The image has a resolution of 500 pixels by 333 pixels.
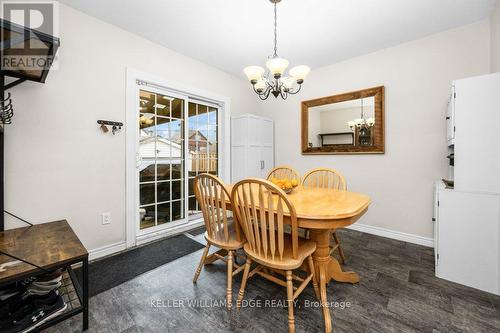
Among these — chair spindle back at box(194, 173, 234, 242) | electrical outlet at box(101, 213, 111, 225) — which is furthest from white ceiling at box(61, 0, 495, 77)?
electrical outlet at box(101, 213, 111, 225)

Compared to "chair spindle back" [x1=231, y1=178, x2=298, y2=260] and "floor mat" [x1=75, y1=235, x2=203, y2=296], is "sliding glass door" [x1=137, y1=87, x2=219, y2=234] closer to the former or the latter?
"floor mat" [x1=75, y1=235, x2=203, y2=296]

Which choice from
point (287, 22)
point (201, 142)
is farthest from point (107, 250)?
point (287, 22)

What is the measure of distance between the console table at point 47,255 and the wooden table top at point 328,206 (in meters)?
1.44

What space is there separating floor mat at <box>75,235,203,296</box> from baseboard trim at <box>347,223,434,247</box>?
230 centimetres

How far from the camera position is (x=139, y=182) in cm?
269

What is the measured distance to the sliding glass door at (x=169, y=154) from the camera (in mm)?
2777

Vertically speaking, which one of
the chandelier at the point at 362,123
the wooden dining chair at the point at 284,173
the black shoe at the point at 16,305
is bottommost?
the black shoe at the point at 16,305

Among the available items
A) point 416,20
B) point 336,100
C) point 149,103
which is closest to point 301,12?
point 416,20

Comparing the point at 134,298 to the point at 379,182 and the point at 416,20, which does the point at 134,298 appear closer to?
the point at 379,182

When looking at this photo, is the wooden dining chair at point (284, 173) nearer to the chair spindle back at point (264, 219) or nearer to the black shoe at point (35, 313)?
the chair spindle back at point (264, 219)

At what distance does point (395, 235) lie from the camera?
9.35 feet

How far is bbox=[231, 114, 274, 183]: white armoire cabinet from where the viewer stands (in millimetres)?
3619

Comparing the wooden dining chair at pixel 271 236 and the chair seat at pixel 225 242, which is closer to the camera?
the wooden dining chair at pixel 271 236

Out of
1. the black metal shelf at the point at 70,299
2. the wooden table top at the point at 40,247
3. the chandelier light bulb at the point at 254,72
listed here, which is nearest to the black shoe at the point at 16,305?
the black metal shelf at the point at 70,299
